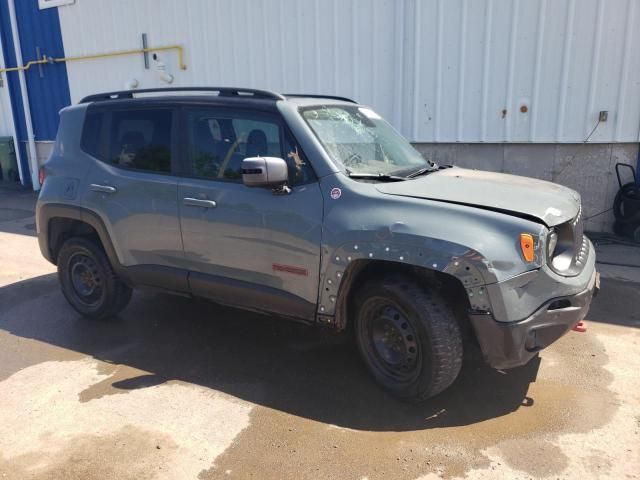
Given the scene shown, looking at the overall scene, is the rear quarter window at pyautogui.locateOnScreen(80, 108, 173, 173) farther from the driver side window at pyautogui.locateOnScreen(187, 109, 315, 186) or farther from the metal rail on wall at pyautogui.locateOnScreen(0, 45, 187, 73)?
the metal rail on wall at pyautogui.locateOnScreen(0, 45, 187, 73)

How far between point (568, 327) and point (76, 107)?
437 centimetres

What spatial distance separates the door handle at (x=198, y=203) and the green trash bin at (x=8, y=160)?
38.3 feet

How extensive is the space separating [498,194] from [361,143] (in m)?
1.06

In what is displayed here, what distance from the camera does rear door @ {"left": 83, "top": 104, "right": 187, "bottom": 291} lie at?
13.3 ft

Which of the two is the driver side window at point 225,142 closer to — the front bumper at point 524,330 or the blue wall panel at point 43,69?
the front bumper at point 524,330

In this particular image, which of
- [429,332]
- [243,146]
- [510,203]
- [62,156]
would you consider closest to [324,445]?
[429,332]

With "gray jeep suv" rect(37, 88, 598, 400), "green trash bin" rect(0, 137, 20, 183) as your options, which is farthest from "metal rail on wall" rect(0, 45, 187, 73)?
"gray jeep suv" rect(37, 88, 598, 400)

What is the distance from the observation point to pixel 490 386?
3.49 metres

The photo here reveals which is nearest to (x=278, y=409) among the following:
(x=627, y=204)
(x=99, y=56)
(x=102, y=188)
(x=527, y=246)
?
(x=527, y=246)

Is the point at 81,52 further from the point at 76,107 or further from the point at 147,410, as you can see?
the point at 147,410

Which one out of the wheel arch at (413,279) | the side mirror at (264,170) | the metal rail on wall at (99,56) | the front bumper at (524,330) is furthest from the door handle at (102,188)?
the metal rail on wall at (99,56)

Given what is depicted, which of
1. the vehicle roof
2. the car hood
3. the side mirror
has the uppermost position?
the vehicle roof

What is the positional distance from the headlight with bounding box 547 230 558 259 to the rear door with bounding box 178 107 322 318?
1360mm

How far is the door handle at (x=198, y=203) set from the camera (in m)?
3.75
